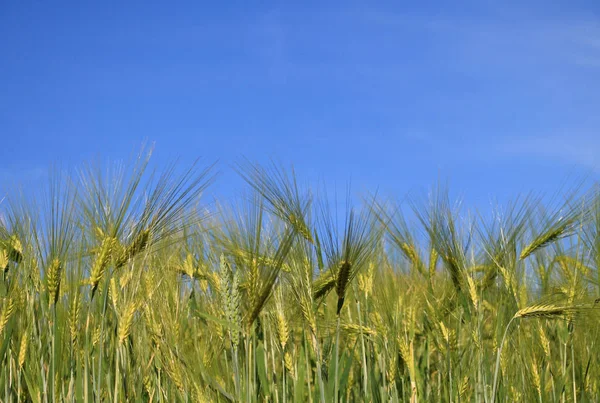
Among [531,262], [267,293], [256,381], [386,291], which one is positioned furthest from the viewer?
[531,262]

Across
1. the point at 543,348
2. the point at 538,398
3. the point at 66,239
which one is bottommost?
the point at 538,398

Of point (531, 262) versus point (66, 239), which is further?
point (531, 262)

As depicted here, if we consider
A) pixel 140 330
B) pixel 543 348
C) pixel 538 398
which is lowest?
pixel 538 398

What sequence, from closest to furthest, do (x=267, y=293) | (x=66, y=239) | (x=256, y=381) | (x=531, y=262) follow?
1. (x=267, y=293)
2. (x=66, y=239)
3. (x=256, y=381)
4. (x=531, y=262)

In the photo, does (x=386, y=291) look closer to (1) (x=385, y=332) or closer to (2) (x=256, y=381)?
(1) (x=385, y=332)

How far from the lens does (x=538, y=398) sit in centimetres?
293

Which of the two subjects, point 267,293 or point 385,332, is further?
point 385,332

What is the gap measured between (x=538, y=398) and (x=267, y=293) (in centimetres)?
151

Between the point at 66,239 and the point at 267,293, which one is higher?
the point at 66,239

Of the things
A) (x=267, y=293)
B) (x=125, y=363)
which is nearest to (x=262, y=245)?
(x=267, y=293)

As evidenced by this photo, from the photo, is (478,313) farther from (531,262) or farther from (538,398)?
(531,262)

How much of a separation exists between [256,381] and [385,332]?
52cm

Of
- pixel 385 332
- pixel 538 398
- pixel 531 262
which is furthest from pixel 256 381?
pixel 531 262

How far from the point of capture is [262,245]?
2.44m
